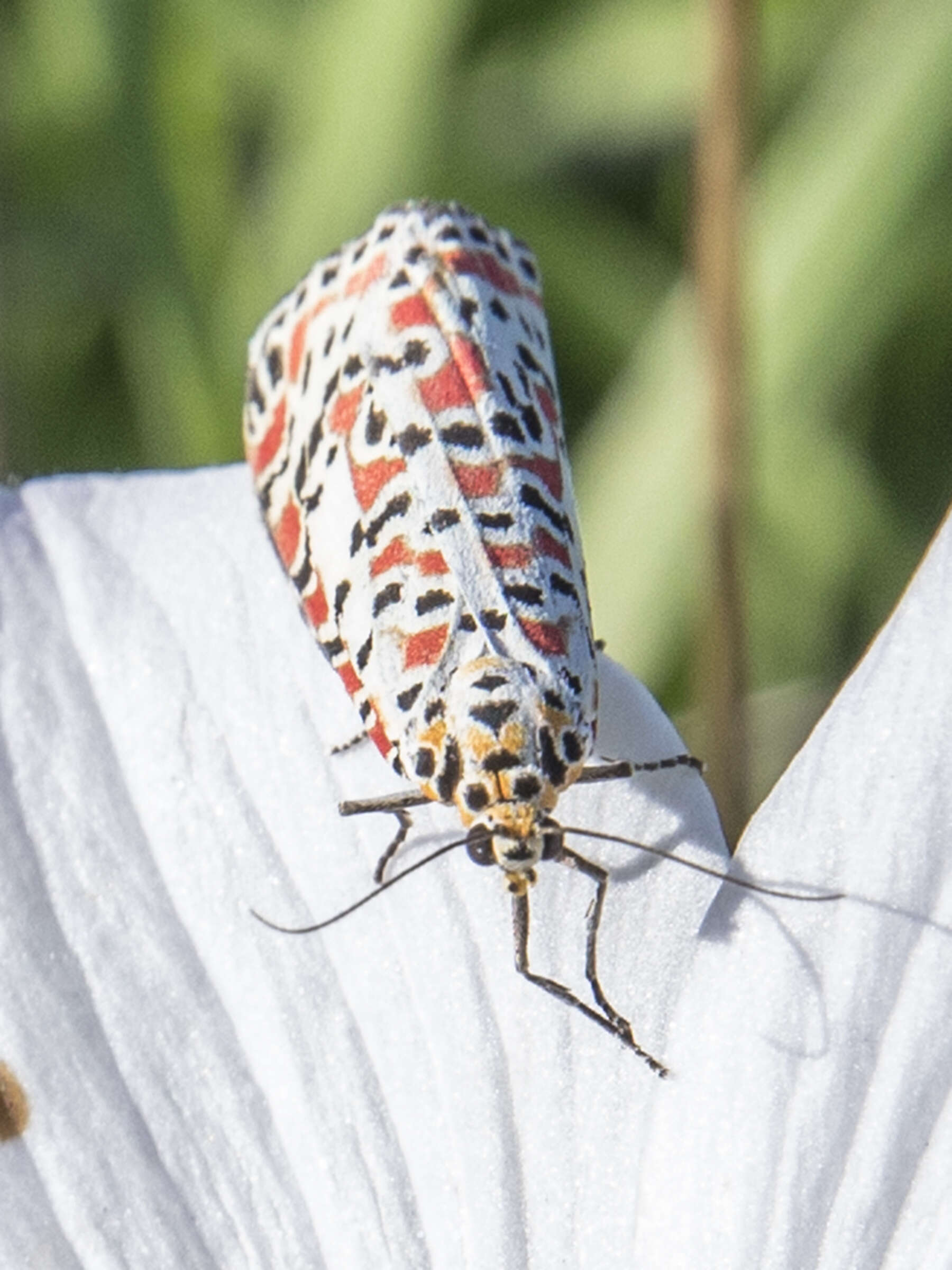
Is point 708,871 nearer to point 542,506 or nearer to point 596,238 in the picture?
point 542,506

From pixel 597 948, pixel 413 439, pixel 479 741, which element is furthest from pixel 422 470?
pixel 597 948

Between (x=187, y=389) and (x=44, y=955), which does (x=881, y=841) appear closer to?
(x=44, y=955)

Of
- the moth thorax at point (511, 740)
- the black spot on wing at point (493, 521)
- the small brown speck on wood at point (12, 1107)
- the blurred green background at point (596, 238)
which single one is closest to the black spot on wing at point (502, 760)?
the moth thorax at point (511, 740)

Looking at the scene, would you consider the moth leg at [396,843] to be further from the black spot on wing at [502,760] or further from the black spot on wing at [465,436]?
the black spot on wing at [465,436]

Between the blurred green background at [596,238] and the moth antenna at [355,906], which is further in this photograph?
the blurred green background at [596,238]

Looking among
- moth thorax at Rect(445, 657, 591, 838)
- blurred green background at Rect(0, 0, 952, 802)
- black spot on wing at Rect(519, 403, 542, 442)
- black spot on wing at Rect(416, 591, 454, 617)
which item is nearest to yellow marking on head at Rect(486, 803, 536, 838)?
moth thorax at Rect(445, 657, 591, 838)

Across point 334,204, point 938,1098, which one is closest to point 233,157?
point 334,204

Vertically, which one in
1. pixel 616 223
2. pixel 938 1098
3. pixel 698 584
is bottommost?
pixel 698 584
